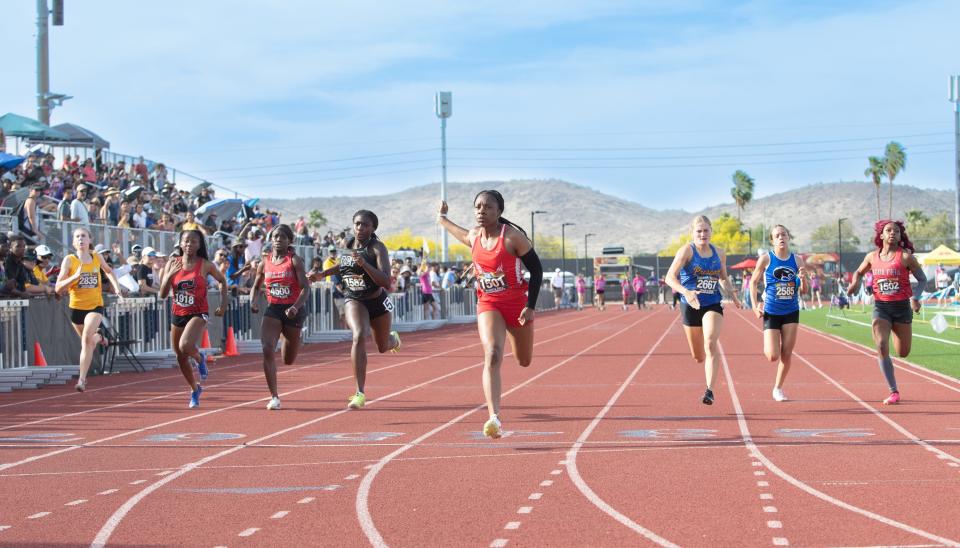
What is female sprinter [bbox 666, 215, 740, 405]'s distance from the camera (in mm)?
12812

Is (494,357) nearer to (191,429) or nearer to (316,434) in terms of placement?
(316,434)

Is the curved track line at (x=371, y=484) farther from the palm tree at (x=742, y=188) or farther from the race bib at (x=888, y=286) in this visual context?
the palm tree at (x=742, y=188)

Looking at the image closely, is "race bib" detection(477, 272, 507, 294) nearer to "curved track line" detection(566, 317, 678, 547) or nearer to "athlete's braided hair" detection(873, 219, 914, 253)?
"curved track line" detection(566, 317, 678, 547)

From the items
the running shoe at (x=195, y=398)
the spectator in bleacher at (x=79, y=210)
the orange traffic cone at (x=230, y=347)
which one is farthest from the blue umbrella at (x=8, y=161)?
the running shoe at (x=195, y=398)

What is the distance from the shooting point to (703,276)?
12.9 m

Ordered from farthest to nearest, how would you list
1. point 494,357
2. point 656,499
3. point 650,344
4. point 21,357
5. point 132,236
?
point 650,344 < point 132,236 < point 21,357 < point 494,357 < point 656,499

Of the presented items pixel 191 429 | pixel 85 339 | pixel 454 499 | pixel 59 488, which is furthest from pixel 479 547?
pixel 85 339

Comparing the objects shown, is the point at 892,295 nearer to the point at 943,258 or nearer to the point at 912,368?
the point at 912,368

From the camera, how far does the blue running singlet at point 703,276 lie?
42.3 feet

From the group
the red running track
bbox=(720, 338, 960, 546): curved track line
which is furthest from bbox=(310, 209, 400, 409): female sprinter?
bbox=(720, 338, 960, 546): curved track line

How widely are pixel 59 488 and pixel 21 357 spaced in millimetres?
10147

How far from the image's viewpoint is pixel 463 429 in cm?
1114

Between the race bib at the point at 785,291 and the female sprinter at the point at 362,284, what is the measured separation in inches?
166

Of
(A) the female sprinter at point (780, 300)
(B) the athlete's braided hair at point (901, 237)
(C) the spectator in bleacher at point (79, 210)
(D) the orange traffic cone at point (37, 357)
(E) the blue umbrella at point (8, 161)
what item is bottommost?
(D) the orange traffic cone at point (37, 357)
